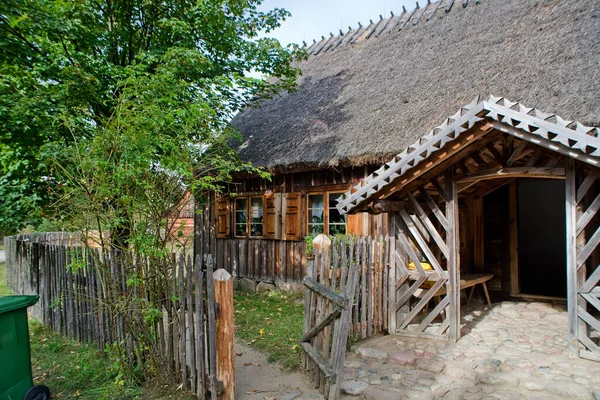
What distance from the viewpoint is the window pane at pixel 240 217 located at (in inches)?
364

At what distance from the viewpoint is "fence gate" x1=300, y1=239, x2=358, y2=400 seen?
10.6 feet

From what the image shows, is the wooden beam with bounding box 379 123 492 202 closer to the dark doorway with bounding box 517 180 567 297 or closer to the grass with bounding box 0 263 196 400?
the grass with bounding box 0 263 196 400

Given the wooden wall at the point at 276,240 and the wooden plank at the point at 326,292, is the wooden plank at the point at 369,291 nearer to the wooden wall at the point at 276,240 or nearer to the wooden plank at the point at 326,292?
the wooden plank at the point at 326,292

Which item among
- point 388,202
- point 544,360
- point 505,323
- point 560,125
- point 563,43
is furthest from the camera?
point 563,43

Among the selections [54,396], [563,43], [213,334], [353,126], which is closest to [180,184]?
[213,334]

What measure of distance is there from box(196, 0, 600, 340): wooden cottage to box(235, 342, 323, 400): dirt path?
1.81 m

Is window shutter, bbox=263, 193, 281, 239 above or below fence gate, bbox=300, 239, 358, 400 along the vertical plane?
above

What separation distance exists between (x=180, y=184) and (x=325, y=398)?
2.43 metres

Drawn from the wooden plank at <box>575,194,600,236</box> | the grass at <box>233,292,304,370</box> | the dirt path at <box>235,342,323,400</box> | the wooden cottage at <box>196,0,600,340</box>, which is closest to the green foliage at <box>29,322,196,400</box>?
the dirt path at <box>235,342,323,400</box>

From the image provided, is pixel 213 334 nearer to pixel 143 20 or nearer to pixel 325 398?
pixel 325 398

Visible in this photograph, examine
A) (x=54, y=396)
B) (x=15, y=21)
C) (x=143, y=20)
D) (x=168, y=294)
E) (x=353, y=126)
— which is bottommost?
(x=54, y=396)

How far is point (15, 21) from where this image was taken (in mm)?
5020

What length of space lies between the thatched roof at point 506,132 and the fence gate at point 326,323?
114cm

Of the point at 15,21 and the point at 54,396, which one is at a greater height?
the point at 15,21
